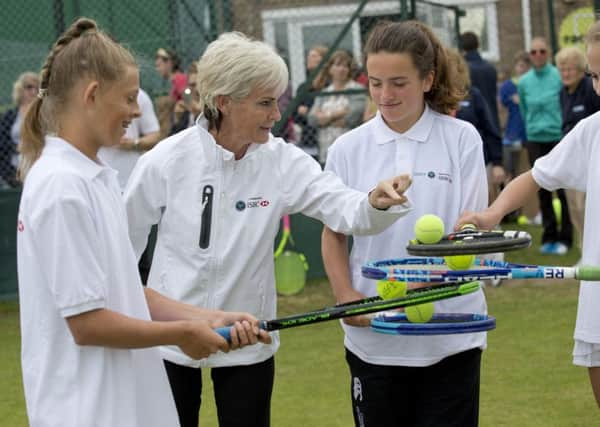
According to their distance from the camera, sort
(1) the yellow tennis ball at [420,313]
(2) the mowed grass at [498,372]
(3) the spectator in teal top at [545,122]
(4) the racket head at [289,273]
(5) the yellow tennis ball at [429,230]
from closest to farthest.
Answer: (5) the yellow tennis ball at [429,230]
(1) the yellow tennis ball at [420,313]
(2) the mowed grass at [498,372]
(4) the racket head at [289,273]
(3) the spectator in teal top at [545,122]

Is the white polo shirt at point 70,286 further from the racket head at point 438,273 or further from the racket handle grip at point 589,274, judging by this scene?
the racket handle grip at point 589,274

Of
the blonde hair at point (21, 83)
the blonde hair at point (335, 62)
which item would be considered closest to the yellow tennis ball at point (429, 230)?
the blonde hair at point (335, 62)

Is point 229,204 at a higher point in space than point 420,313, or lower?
higher

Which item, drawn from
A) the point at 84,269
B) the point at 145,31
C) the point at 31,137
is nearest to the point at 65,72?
the point at 31,137

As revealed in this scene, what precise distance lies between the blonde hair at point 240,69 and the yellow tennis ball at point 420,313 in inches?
34.4

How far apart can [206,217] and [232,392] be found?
0.61 m

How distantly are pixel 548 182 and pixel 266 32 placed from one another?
28.6 ft

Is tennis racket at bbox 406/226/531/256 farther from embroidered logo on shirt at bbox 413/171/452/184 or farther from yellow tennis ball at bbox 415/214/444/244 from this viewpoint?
embroidered logo on shirt at bbox 413/171/452/184

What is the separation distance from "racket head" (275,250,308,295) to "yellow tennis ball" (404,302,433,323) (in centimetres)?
591

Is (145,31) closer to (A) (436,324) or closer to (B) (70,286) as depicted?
(A) (436,324)

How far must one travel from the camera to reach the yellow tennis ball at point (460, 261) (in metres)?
3.51

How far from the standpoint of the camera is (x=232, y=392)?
12.4ft

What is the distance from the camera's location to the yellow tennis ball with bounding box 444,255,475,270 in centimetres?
351

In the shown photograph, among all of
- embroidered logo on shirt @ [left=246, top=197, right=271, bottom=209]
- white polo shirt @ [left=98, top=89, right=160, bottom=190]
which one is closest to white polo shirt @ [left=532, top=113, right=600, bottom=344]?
embroidered logo on shirt @ [left=246, top=197, right=271, bottom=209]
